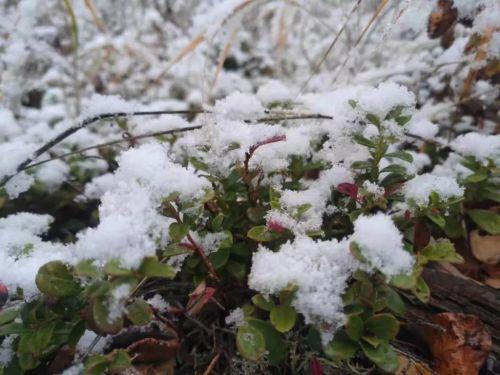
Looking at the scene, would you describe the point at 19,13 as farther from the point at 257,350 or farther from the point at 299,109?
the point at 257,350

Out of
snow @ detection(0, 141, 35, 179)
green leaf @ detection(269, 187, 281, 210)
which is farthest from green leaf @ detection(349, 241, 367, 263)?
snow @ detection(0, 141, 35, 179)

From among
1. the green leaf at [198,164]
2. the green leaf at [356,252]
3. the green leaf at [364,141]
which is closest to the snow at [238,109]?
the green leaf at [198,164]

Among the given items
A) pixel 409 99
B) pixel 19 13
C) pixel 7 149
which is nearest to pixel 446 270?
pixel 409 99

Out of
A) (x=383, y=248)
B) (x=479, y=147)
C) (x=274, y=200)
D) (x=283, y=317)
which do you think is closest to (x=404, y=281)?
(x=383, y=248)

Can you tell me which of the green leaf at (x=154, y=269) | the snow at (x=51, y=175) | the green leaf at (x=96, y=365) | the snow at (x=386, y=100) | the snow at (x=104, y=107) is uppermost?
the snow at (x=386, y=100)

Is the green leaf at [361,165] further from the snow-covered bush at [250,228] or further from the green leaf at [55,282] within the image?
the green leaf at [55,282]
